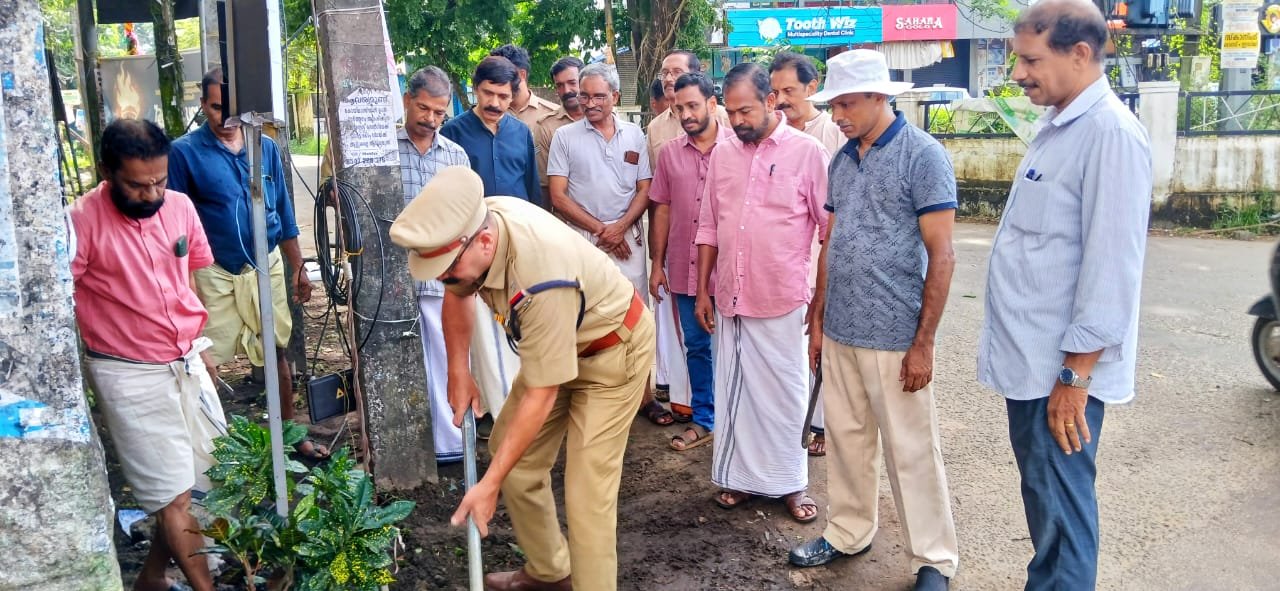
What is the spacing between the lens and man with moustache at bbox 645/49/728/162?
5.65 meters

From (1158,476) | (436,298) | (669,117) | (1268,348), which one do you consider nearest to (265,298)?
(436,298)

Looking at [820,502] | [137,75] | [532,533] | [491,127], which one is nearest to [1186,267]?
[820,502]

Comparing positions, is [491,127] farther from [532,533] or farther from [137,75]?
[137,75]

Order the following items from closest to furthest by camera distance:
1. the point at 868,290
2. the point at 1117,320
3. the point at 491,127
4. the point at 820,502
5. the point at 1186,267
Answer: the point at 1117,320, the point at 868,290, the point at 820,502, the point at 491,127, the point at 1186,267

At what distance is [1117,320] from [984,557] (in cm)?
151

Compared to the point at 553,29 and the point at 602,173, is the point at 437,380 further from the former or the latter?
the point at 553,29

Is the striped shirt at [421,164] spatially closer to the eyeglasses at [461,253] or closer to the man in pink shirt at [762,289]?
the man in pink shirt at [762,289]

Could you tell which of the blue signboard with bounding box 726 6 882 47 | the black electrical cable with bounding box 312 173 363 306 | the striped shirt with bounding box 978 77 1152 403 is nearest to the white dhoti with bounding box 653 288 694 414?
the black electrical cable with bounding box 312 173 363 306

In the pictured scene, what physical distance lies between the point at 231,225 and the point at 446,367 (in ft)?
4.16

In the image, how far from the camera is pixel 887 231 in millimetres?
3469

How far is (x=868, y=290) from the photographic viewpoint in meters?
3.49

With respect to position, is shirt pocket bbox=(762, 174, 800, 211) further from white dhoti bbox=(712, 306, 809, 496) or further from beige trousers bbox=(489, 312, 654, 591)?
beige trousers bbox=(489, 312, 654, 591)

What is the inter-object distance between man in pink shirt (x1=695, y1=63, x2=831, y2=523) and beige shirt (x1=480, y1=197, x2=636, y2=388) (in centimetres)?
122

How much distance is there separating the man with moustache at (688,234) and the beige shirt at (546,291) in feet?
6.04
